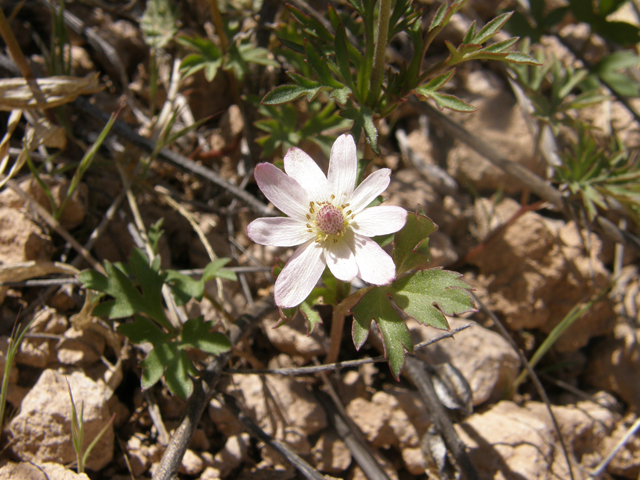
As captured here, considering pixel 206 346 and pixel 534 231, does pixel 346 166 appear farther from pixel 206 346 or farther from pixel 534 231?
pixel 534 231

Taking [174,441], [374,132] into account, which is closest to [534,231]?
[374,132]

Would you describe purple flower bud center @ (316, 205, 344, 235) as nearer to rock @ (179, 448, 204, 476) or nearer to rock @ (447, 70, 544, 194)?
rock @ (179, 448, 204, 476)

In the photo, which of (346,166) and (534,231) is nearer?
(346,166)

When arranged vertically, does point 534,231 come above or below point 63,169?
below

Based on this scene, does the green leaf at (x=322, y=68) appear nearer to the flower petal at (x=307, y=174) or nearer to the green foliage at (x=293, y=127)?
the flower petal at (x=307, y=174)

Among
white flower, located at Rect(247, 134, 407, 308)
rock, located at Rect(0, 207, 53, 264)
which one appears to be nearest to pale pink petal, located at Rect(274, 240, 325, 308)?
white flower, located at Rect(247, 134, 407, 308)

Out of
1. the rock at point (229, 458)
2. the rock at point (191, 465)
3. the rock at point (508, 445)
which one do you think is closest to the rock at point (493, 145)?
the rock at point (508, 445)

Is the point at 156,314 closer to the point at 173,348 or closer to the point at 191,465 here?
the point at 173,348
